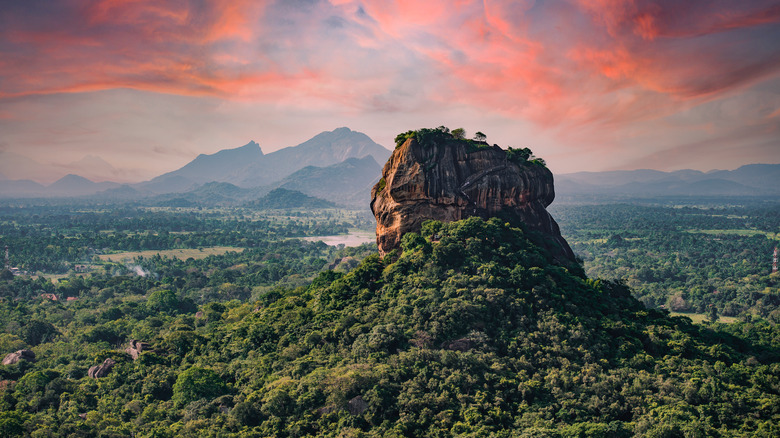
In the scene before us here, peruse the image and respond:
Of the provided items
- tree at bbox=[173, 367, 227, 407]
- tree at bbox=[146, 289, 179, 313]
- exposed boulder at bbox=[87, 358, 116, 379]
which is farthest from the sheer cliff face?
tree at bbox=[146, 289, 179, 313]

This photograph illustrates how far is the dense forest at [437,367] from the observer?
72.2ft

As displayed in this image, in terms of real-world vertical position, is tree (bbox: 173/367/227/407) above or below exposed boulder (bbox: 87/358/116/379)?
above

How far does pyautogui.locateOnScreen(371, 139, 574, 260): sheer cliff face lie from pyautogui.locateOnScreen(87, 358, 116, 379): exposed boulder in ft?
66.3

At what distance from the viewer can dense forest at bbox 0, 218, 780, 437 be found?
22.0 meters

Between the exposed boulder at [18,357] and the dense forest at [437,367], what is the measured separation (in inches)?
36.7

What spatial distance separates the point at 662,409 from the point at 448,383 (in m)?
9.28

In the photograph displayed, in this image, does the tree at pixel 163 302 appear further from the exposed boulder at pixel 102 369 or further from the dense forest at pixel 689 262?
the dense forest at pixel 689 262

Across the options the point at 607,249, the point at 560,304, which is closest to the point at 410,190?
the point at 560,304

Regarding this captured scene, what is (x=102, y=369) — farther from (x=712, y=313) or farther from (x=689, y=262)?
(x=689, y=262)

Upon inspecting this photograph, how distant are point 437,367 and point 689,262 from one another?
8697 centimetres

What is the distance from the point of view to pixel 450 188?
3456 cm

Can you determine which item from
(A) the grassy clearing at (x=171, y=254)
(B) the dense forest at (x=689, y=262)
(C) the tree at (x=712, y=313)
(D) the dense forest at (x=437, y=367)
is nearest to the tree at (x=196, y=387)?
(D) the dense forest at (x=437, y=367)

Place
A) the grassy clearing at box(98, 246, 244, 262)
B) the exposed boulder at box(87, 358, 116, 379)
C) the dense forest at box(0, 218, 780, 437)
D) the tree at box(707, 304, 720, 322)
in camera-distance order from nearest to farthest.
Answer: the dense forest at box(0, 218, 780, 437), the exposed boulder at box(87, 358, 116, 379), the tree at box(707, 304, 720, 322), the grassy clearing at box(98, 246, 244, 262)

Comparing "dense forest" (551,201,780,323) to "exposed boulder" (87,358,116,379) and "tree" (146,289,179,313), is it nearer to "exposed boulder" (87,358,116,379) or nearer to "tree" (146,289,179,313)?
"exposed boulder" (87,358,116,379)
